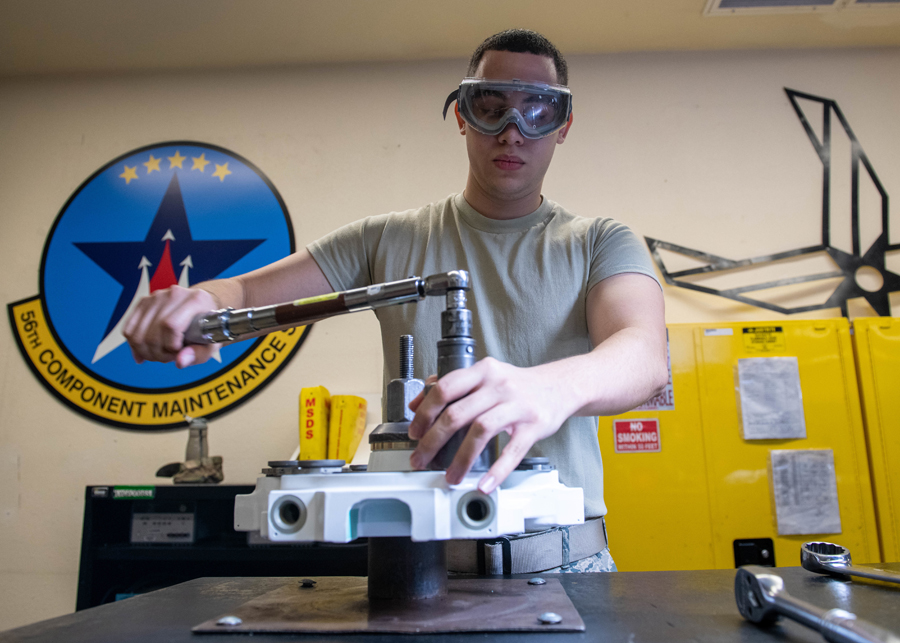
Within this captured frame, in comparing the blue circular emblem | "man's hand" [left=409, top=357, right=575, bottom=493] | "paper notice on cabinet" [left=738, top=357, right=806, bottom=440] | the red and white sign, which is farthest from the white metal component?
the blue circular emblem

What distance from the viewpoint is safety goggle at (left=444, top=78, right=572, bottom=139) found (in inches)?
43.4

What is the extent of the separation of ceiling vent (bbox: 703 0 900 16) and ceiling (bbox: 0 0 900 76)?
1.1 inches

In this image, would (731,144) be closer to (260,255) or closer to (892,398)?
(892,398)

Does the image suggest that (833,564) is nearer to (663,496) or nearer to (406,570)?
(406,570)

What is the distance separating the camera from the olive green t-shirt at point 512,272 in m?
1.12

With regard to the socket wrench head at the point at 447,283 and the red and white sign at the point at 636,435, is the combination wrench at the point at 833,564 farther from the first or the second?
the red and white sign at the point at 636,435

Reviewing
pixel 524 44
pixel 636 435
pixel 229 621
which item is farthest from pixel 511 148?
pixel 636 435

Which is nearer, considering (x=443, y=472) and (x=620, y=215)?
(x=443, y=472)

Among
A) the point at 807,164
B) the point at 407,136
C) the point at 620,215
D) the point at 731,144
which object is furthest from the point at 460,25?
the point at 807,164

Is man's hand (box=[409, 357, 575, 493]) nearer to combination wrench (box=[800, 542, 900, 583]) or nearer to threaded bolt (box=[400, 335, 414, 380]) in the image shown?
threaded bolt (box=[400, 335, 414, 380])

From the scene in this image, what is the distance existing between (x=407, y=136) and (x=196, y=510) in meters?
1.77

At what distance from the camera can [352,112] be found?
2768 mm

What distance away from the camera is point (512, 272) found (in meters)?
1.21

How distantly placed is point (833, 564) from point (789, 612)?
1.11 ft
